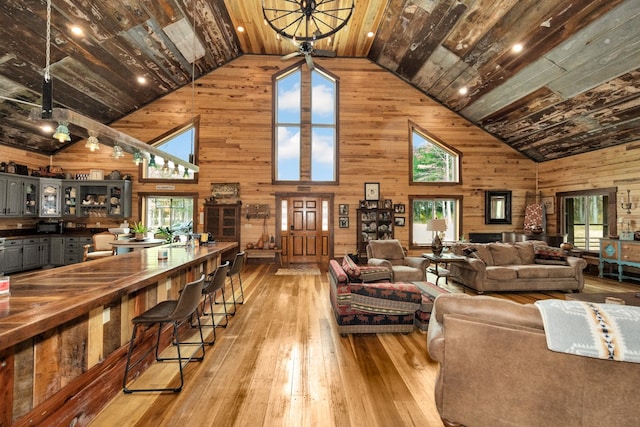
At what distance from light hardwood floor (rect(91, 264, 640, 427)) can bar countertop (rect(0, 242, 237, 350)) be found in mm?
874

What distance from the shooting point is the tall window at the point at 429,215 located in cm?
836

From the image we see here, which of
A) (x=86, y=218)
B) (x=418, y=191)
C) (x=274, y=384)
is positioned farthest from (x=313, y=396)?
(x=86, y=218)

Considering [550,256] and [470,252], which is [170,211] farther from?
[550,256]

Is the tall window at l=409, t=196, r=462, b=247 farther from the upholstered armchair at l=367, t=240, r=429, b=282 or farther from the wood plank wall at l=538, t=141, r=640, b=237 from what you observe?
the upholstered armchair at l=367, t=240, r=429, b=282

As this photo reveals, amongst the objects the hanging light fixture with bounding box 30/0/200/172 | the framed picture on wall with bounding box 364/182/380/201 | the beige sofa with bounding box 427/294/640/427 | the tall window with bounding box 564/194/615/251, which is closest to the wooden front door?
the framed picture on wall with bounding box 364/182/380/201

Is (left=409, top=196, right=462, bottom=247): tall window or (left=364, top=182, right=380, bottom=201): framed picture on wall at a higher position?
(left=364, top=182, right=380, bottom=201): framed picture on wall

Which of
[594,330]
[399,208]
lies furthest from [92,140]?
[399,208]

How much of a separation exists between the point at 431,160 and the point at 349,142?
2.44 metres

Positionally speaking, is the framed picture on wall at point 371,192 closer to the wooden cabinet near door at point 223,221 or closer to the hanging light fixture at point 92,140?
the wooden cabinet near door at point 223,221

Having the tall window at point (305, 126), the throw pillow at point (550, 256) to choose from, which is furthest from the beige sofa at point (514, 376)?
the tall window at point (305, 126)

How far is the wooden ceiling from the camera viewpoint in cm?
459

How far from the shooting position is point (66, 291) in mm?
1849

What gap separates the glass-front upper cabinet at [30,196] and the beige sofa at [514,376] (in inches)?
344

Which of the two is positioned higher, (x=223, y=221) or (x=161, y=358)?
(x=223, y=221)
